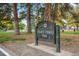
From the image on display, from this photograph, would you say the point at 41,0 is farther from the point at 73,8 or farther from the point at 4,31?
the point at 4,31

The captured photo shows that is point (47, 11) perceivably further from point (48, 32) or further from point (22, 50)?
point (22, 50)

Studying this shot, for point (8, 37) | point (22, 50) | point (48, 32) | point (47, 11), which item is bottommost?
point (22, 50)

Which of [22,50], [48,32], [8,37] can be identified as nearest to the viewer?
[48,32]

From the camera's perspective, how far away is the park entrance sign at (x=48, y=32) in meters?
4.84

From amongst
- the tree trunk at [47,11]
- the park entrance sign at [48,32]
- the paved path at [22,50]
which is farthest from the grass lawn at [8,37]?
the tree trunk at [47,11]

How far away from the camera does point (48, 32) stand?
5.14 meters

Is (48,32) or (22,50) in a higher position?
(48,32)

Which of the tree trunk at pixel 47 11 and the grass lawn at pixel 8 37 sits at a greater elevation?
the tree trunk at pixel 47 11

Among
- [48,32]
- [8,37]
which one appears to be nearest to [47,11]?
[48,32]

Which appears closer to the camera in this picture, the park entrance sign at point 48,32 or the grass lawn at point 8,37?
the park entrance sign at point 48,32

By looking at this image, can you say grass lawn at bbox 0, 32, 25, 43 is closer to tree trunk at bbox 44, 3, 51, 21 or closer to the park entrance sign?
the park entrance sign

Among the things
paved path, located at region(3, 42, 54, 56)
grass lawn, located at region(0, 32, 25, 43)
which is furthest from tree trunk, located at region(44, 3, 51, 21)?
paved path, located at region(3, 42, 54, 56)

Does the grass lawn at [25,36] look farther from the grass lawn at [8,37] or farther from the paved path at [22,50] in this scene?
the paved path at [22,50]

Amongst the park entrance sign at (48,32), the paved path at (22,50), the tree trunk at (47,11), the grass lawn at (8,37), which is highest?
the tree trunk at (47,11)
